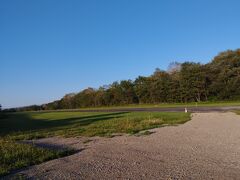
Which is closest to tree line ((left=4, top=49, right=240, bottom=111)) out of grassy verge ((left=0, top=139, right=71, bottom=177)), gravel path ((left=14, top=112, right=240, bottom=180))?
gravel path ((left=14, top=112, right=240, bottom=180))

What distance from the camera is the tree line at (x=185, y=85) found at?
51.5m

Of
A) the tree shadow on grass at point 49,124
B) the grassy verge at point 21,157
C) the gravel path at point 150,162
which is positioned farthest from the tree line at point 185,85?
the grassy verge at point 21,157

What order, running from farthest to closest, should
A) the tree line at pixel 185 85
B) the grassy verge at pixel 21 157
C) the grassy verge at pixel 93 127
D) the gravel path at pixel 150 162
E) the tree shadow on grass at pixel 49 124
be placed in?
1. the tree line at pixel 185 85
2. the tree shadow on grass at pixel 49 124
3. the grassy verge at pixel 93 127
4. the grassy verge at pixel 21 157
5. the gravel path at pixel 150 162

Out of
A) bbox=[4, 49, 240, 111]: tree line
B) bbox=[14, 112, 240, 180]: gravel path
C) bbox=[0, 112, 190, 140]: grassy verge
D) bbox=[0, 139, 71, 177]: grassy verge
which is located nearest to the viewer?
bbox=[14, 112, 240, 180]: gravel path

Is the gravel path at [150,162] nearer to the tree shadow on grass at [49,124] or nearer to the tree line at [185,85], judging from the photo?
the tree shadow on grass at [49,124]

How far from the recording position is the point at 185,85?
186ft

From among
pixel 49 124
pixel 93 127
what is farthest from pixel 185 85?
pixel 93 127

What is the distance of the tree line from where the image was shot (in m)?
51.5

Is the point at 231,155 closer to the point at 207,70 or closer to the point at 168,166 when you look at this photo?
the point at 168,166

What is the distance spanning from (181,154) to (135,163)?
1819 mm

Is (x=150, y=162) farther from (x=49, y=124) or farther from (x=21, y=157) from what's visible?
(x=49, y=124)

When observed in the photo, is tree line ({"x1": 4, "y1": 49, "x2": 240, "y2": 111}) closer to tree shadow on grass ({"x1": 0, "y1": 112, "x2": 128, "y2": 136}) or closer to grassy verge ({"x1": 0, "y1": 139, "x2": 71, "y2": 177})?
tree shadow on grass ({"x1": 0, "y1": 112, "x2": 128, "y2": 136})

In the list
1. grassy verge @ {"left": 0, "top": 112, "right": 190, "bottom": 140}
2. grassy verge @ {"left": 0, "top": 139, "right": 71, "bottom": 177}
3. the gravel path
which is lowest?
the gravel path

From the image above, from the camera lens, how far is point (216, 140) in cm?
1092
